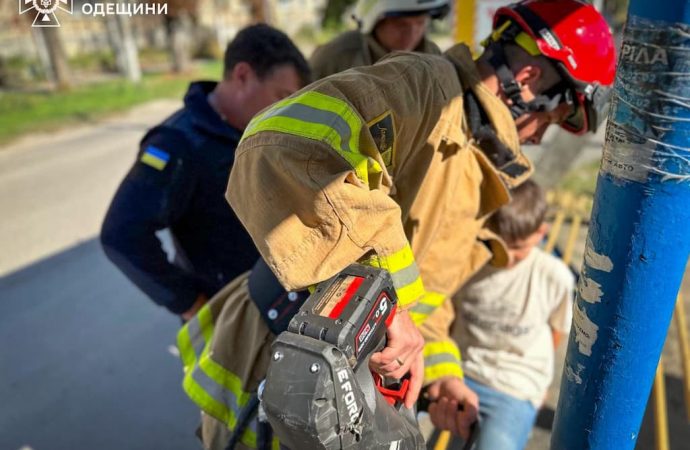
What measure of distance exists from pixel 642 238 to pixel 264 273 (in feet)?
2.91

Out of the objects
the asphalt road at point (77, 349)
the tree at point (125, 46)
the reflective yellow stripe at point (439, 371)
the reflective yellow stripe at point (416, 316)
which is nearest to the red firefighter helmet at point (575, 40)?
the reflective yellow stripe at point (416, 316)

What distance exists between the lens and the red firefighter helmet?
1438 mm

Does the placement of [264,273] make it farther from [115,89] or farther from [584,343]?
[115,89]

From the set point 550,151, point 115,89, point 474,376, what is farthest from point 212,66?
point 474,376

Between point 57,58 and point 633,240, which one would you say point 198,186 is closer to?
point 633,240

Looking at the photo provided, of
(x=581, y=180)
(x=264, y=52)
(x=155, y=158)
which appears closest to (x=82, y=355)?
(x=155, y=158)

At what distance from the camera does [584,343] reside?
1.03m

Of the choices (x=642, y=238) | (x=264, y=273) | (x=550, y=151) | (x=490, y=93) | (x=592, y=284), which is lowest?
(x=550, y=151)

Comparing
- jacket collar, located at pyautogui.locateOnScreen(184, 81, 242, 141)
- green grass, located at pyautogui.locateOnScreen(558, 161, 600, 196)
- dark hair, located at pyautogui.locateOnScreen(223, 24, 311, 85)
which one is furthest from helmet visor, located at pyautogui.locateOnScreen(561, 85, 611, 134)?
green grass, located at pyautogui.locateOnScreen(558, 161, 600, 196)

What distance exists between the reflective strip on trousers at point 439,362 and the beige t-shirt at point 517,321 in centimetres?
48

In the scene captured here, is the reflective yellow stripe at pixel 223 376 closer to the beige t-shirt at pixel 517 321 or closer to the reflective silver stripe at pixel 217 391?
the reflective silver stripe at pixel 217 391

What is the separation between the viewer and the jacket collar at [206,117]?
1.98 meters

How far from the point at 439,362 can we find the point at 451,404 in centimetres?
17

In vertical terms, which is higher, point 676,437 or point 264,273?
point 264,273
